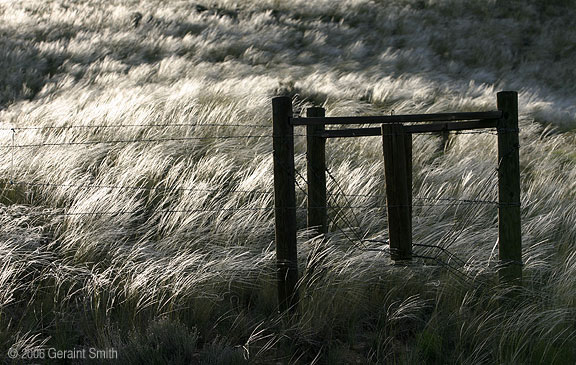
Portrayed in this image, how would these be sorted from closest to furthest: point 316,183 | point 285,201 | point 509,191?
1. point 285,201
2. point 509,191
3. point 316,183

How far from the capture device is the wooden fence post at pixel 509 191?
14.2 ft

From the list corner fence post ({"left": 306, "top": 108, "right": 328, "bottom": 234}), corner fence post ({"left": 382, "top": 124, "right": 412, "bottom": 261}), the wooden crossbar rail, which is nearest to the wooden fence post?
the wooden crossbar rail

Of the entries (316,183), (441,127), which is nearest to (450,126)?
(441,127)

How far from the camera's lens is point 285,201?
13.5 ft

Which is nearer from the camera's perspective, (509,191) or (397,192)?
(397,192)

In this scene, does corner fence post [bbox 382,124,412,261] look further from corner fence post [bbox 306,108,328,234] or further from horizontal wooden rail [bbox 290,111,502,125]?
corner fence post [bbox 306,108,328,234]

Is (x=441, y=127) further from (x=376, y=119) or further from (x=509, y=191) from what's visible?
(x=509, y=191)

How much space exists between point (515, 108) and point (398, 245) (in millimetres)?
1369

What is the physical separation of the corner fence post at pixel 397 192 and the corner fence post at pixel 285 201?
70cm

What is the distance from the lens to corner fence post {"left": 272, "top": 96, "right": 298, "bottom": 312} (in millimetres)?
4117

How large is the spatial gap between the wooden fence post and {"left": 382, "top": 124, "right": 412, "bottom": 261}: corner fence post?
775 mm

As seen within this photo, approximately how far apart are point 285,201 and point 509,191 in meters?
1.71

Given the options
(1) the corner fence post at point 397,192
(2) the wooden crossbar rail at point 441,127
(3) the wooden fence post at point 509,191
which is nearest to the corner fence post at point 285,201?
(2) the wooden crossbar rail at point 441,127

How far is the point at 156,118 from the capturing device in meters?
8.49
